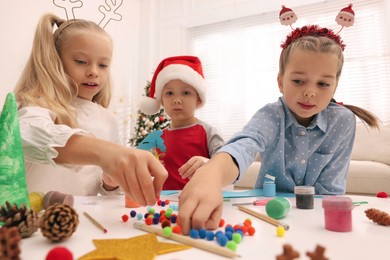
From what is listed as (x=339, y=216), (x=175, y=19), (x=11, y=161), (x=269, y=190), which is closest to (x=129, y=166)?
(x=11, y=161)

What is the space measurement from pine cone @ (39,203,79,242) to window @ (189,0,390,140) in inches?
141

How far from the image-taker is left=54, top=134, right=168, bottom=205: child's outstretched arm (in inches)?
20.0

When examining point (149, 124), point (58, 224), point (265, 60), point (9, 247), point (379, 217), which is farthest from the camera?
point (265, 60)

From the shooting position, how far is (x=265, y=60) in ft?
12.7

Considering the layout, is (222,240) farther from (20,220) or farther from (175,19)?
(175,19)

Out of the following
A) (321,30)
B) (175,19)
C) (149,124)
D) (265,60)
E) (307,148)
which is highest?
(175,19)

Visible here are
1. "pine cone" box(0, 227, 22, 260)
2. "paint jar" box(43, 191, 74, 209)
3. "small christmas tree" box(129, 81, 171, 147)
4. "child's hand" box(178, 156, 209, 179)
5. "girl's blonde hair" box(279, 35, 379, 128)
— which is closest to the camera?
"pine cone" box(0, 227, 22, 260)

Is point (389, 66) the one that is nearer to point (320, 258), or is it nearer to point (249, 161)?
point (249, 161)

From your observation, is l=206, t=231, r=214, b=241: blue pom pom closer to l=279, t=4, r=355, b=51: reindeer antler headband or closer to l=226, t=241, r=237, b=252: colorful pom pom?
l=226, t=241, r=237, b=252: colorful pom pom

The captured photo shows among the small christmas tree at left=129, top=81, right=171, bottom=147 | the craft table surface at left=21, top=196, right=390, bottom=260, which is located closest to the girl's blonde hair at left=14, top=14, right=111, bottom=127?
the craft table surface at left=21, top=196, right=390, bottom=260

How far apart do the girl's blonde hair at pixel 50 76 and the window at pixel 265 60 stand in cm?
302

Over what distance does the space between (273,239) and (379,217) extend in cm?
23

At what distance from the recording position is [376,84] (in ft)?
11.1

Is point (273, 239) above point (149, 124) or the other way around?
the other way around
